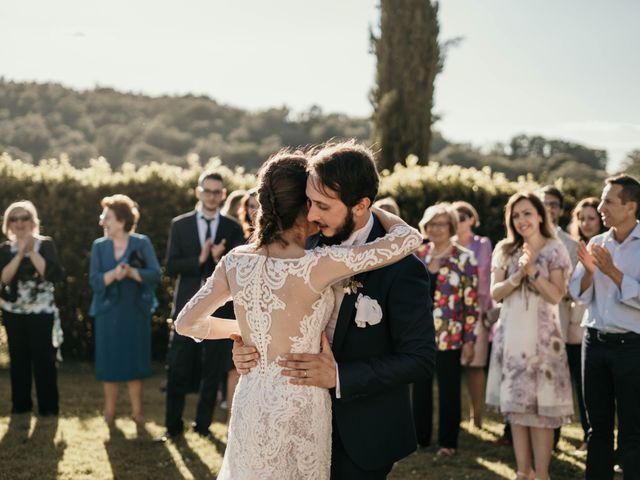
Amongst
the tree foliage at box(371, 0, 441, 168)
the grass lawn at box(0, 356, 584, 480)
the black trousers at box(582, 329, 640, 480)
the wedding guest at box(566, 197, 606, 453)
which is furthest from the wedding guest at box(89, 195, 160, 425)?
the tree foliage at box(371, 0, 441, 168)

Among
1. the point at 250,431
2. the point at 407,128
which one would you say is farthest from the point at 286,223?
the point at 407,128

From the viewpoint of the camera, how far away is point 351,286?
10.5ft

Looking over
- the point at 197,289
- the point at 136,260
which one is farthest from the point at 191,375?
the point at 136,260

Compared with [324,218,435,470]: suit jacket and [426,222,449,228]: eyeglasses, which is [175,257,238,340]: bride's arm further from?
[426,222,449,228]: eyeglasses

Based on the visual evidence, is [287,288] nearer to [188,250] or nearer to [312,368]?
[312,368]

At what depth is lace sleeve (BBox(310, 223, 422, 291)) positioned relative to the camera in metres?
3.08

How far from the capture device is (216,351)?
24.9ft

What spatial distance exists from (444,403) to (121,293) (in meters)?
3.19

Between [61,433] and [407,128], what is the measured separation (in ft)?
31.0

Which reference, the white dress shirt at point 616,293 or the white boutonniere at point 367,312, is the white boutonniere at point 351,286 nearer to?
the white boutonniere at point 367,312

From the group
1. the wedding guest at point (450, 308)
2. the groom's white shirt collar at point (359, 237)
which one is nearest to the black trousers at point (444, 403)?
the wedding guest at point (450, 308)

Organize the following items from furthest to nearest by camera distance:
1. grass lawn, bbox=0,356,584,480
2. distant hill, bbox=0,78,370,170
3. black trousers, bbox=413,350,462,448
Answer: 1. distant hill, bbox=0,78,370,170
2. black trousers, bbox=413,350,462,448
3. grass lawn, bbox=0,356,584,480

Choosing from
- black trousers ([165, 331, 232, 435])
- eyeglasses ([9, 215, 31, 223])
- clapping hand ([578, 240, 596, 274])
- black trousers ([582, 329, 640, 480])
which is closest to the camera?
black trousers ([582, 329, 640, 480])

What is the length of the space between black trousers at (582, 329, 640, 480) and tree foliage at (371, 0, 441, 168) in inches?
401
